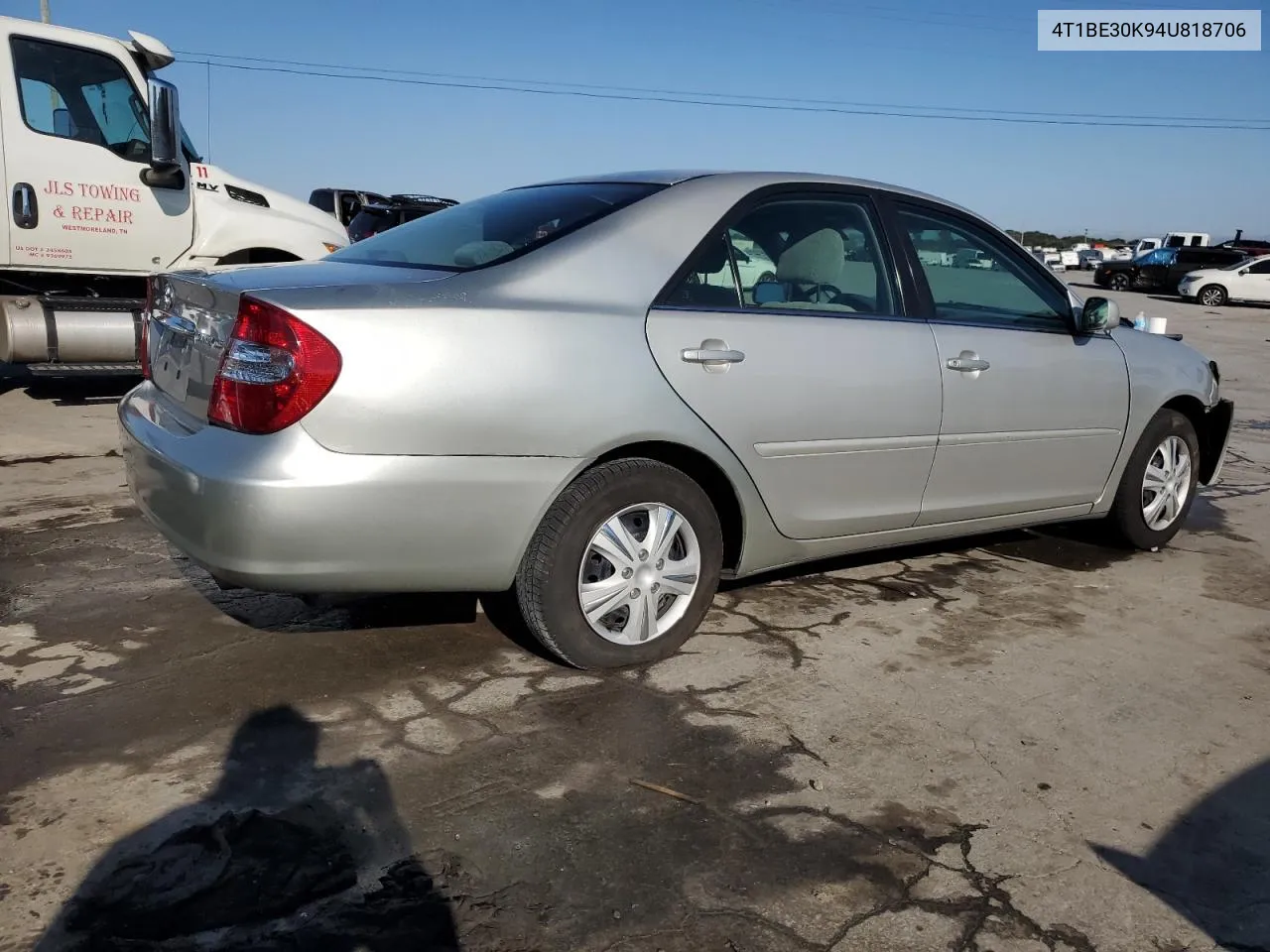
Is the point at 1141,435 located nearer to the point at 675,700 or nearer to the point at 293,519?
the point at 675,700

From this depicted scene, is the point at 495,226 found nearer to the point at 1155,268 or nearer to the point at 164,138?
the point at 164,138

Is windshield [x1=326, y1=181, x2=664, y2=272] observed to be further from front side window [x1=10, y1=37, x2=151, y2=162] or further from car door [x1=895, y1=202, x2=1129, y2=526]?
front side window [x1=10, y1=37, x2=151, y2=162]

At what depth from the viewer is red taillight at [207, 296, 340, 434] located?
9.36 ft

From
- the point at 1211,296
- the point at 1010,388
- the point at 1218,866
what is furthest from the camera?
the point at 1211,296

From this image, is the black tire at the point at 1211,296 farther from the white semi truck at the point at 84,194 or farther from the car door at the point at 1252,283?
the white semi truck at the point at 84,194

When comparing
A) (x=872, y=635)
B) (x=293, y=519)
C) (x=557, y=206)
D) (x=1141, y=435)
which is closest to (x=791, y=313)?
(x=557, y=206)

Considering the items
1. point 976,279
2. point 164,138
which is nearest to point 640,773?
point 976,279

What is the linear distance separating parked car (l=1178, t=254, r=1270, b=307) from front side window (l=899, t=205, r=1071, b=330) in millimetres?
28794

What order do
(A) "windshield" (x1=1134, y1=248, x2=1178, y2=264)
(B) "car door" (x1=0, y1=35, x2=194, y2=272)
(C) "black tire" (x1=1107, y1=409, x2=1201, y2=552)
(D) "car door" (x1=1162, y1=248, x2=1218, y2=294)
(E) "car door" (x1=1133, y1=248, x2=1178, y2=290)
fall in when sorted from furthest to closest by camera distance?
(A) "windshield" (x1=1134, y1=248, x2=1178, y2=264)
(E) "car door" (x1=1133, y1=248, x2=1178, y2=290)
(D) "car door" (x1=1162, y1=248, x2=1218, y2=294)
(B) "car door" (x1=0, y1=35, x2=194, y2=272)
(C) "black tire" (x1=1107, y1=409, x2=1201, y2=552)

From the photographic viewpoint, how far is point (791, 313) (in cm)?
374

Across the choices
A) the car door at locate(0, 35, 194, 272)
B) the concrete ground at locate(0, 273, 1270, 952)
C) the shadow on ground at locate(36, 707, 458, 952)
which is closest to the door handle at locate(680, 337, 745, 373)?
the concrete ground at locate(0, 273, 1270, 952)

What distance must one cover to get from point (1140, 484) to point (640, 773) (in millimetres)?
3304

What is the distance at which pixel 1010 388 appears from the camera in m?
4.33

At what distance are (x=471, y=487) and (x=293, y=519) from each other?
19.4 inches
